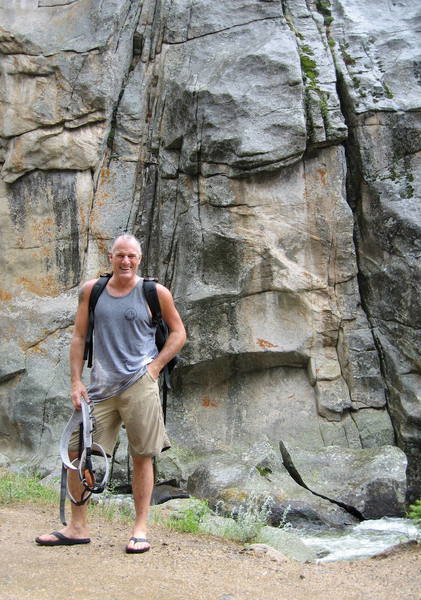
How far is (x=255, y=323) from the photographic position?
1121 cm

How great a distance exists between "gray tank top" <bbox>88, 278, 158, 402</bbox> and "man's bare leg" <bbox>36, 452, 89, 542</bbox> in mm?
569

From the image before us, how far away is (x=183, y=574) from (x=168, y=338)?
1635 millimetres

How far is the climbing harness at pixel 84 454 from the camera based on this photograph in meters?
5.12

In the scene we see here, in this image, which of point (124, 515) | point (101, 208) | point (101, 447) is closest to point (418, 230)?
point (101, 208)

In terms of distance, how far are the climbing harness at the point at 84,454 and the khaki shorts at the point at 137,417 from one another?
2.1 inches

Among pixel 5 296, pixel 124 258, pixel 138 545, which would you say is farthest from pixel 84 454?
pixel 5 296

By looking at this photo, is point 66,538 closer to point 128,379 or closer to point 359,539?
point 128,379

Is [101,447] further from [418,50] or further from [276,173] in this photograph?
[418,50]

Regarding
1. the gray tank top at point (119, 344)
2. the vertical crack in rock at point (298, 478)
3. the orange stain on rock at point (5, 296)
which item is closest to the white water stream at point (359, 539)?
the vertical crack in rock at point (298, 478)

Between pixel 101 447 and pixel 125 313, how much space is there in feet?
3.22

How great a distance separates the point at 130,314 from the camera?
5.23 m

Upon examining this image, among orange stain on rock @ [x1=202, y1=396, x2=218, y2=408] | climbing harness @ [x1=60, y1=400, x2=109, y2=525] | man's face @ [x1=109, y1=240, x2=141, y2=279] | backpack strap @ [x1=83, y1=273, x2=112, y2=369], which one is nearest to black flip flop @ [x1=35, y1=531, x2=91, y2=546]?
climbing harness @ [x1=60, y1=400, x2=109, y2=525]

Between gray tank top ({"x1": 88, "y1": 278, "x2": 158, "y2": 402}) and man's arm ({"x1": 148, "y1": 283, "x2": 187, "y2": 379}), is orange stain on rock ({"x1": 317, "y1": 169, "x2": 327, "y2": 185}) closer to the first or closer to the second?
man's arm ({"x1": 148, "y1": 283, "x2": 187, "y2": 379})

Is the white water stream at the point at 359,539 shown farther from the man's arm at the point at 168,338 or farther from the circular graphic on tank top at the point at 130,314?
the circular graphic on tank top at the point at 130,314
